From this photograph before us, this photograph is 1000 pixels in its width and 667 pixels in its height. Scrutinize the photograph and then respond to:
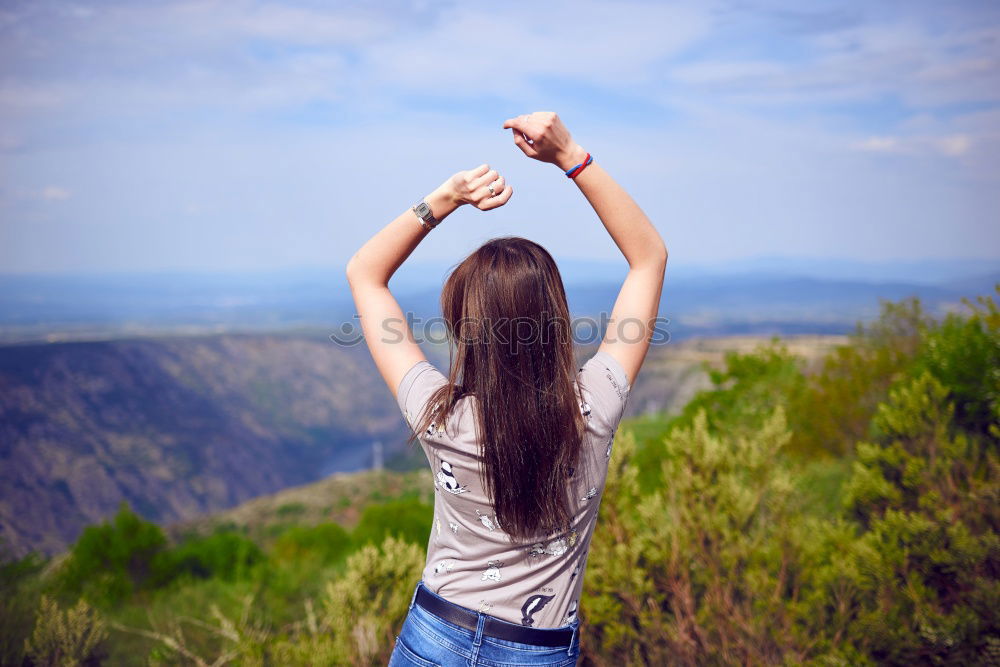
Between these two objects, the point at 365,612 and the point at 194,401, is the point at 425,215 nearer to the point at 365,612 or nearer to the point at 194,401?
the point at 365,612

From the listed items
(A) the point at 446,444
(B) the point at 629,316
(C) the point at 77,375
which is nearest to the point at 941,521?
(B) the point at 629,316

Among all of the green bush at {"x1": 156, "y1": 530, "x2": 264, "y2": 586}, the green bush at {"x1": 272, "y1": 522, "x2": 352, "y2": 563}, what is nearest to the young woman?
the green bush at {"x1": 272, "y1": 522, "x2": 352, "y2": 563}

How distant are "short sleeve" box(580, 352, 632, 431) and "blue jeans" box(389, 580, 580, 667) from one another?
0.59m

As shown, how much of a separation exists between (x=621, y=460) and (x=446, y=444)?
2.93m

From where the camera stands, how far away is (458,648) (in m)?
1.68

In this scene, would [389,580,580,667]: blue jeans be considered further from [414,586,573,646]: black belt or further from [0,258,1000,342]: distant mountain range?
[0,258,1000,342]: distant mountain range

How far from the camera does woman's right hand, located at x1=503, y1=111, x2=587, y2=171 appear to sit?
1739 millimetres

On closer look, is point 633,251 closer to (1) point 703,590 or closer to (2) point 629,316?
(2) point 629,316

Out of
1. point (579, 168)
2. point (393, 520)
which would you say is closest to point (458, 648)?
point (579, 168)

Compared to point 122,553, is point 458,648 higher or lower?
higher

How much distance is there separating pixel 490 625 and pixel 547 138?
1.23 metres

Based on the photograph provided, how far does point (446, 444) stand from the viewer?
1.65m

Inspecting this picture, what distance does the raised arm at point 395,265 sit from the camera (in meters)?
1.78

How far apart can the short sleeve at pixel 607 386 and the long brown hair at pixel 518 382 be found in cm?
5
